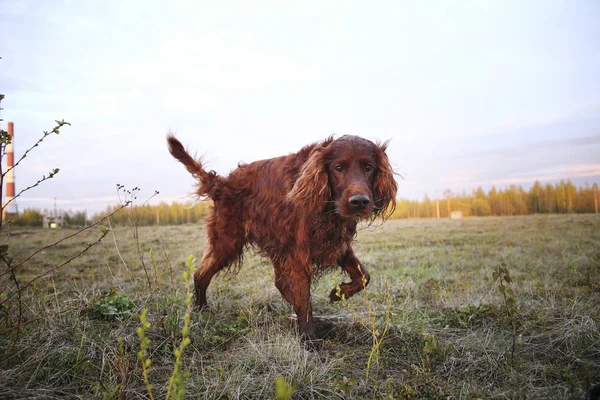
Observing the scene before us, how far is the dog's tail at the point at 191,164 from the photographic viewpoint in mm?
3816

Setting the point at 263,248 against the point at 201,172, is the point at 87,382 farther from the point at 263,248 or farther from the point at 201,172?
the point at 201,172

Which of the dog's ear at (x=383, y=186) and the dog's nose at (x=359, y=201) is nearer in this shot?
the dog's nose at (x=359, y=201)

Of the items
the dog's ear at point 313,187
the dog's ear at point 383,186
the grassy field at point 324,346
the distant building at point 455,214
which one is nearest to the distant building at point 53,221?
the grassy field at point 324,346

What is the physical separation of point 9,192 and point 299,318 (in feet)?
90.0

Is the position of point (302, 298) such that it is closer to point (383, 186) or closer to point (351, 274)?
point (351, 274)

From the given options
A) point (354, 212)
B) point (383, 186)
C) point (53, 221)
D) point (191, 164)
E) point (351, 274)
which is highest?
point (191, 164)

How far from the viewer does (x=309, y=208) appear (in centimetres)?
289

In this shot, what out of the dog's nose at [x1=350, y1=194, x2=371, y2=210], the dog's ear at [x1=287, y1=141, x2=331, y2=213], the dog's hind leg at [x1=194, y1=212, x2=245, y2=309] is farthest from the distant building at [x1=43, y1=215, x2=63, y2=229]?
the dog's nose at [x1=350, y1=194, x2=371, y2=210]

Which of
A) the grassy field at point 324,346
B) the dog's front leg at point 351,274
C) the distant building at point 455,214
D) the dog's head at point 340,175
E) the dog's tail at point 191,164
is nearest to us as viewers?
the grassy field at point 324,346

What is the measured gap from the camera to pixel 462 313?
3395 mm

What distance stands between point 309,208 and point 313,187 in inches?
6.6

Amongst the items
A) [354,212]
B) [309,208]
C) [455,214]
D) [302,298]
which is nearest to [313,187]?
[309,208]

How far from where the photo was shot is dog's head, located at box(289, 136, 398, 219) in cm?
282

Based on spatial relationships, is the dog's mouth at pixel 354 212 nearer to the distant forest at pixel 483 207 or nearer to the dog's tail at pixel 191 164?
the dog's tail at pixel 191 164
